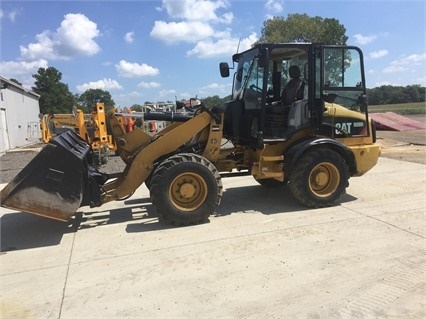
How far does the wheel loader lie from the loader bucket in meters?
0.22

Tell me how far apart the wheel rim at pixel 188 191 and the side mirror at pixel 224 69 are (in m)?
2.36

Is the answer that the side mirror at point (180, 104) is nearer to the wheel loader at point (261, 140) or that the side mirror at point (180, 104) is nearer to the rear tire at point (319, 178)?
the wheel loader at point (261, 140)

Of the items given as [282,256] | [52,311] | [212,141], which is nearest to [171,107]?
[212,141]

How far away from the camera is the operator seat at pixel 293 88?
6.68 meters

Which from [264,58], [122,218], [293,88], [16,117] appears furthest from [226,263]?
[16,117]

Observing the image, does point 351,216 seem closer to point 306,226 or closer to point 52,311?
point 306,226

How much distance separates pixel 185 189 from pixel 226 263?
5.36 ft

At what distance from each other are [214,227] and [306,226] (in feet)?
4.40

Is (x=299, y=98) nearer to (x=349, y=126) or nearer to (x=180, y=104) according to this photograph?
(x=349, y=126)

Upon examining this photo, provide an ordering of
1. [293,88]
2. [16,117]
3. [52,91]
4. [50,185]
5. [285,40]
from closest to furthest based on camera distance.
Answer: [50,185] < [293,88] < [16,117] < [285,40] < [52,91]

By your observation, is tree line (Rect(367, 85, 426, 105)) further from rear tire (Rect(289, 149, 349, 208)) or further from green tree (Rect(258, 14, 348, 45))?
rear tire (Rect(289, 149, 349, 208))

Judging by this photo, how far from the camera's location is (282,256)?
181 inches

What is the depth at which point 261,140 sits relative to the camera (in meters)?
6.44

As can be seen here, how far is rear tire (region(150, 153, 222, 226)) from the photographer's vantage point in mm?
5652
